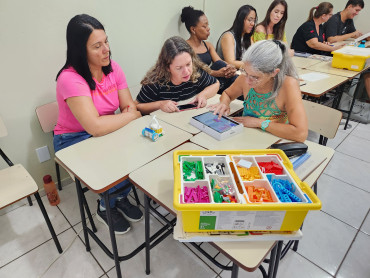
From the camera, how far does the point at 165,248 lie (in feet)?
5.60

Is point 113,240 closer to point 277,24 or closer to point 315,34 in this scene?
point 277,24

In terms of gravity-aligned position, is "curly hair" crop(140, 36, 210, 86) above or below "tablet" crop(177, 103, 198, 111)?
above

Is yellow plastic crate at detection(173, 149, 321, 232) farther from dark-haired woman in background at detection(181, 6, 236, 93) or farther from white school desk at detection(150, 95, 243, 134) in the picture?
dark-haired woman in background at detection(181, 6, 236, 93)

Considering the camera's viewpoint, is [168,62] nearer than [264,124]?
No

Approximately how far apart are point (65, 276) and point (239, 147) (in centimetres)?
136

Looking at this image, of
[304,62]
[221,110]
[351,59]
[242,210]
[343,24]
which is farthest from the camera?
[343,24]

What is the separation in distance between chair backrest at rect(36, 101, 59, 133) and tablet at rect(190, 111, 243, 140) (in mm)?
1186

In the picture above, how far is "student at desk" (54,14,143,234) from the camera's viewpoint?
4.74 feet

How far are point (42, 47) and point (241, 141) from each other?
1622mm

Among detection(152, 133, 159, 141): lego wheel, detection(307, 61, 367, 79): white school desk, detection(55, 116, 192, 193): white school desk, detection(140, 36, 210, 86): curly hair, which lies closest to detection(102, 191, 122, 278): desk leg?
detection(55, 116, 192, 193): white school desk

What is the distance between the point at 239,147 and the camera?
1.35 meters

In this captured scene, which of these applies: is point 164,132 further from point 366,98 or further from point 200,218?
point 366,98

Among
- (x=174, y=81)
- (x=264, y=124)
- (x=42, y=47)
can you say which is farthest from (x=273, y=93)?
(x=42, y=47)

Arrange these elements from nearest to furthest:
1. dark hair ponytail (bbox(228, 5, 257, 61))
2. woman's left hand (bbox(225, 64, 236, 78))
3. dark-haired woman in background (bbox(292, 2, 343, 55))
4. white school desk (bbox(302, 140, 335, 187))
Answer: white school desk (bbox(302, 140, 335, 187)), woman's left hand (bbox(225, 64, 236, 78)), dark hair ponytail (bbox(228, 5, 257, 61)), dark-haired woman in background (bbox(292, 2, 343, 55))
